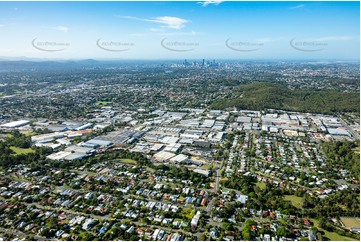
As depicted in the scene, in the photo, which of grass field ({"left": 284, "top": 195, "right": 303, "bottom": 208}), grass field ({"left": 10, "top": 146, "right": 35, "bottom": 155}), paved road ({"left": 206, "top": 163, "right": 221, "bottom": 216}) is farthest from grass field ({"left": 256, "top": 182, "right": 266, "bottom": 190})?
grass field ({"left": 10, "top": 146, "right": 35, "bottom": 155})

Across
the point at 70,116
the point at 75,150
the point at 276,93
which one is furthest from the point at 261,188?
the point at 276,93

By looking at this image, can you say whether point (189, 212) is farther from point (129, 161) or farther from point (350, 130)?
point (350, 130)

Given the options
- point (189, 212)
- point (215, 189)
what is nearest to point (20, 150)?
point (189, 212)

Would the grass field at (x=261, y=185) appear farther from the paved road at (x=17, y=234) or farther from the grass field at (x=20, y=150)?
the grass field at (x=20, y=150)

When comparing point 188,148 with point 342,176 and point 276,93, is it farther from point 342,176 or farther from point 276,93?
point 276,93

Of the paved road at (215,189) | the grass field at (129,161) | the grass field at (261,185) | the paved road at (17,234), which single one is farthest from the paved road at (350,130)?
the paved road at (17,234)

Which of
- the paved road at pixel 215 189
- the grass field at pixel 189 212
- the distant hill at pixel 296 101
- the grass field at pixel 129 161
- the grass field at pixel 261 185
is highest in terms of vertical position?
the distant hill at pixel 296 101

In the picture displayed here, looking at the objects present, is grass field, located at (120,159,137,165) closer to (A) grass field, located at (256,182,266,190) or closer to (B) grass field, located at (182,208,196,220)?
(B) grass field, located at (182,208,196,220)
